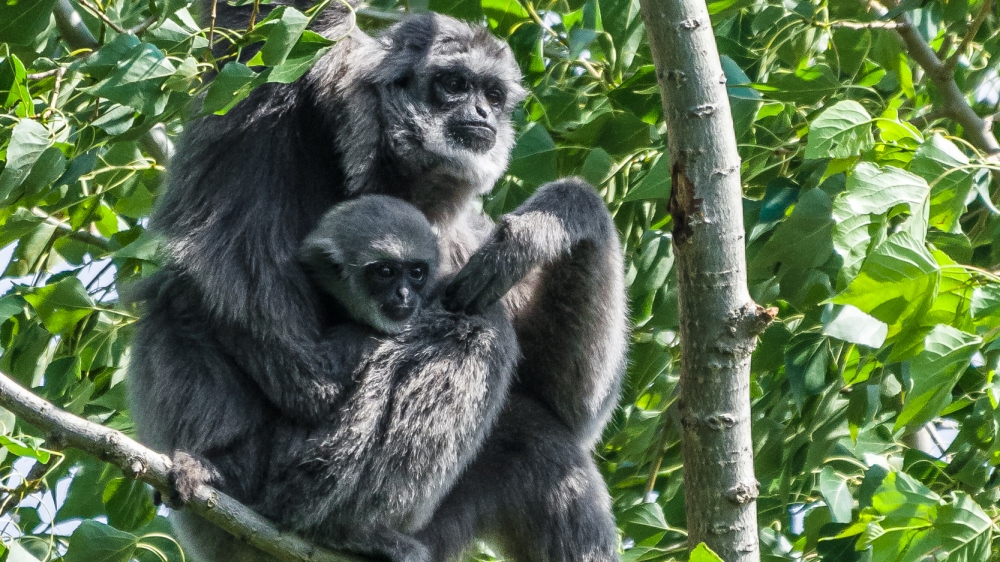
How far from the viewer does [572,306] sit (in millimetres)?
4812

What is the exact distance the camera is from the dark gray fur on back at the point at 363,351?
409 centimetres

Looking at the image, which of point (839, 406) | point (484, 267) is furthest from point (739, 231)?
point (839, 406)

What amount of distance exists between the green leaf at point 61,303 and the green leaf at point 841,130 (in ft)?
11.3

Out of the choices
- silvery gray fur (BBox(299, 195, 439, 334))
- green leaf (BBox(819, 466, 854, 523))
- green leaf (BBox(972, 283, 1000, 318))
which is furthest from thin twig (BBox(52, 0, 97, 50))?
green leaf (BBox(972, 283, 1000, 318))

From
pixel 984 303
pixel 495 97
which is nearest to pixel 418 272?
pixel 495 97

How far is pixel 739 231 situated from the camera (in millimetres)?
3863

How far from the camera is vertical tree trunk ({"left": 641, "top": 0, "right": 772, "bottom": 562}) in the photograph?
3805 mm

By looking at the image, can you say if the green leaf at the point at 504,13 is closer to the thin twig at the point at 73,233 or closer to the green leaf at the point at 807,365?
the green leaf at the point at 807,365

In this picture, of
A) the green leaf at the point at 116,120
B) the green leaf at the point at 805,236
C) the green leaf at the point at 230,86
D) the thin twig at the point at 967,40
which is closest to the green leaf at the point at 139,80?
the green leaf at the point at 230,86

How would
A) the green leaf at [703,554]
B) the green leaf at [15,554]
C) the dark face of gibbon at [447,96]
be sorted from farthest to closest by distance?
the dark face of gibbon at [447,96]
the green leaf at [15,554]
the green leaf at [703,554]

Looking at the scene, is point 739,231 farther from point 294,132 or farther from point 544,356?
point 294,132

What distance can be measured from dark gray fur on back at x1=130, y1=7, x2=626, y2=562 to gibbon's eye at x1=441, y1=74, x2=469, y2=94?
13cm

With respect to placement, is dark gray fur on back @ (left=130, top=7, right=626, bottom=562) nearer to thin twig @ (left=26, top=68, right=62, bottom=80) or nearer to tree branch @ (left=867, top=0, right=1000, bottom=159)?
thin twig @ (left=26, top=68, right=62, bottom=80)

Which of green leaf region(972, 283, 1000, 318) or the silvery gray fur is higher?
green leaf region(972, 283, 1000, 318)
